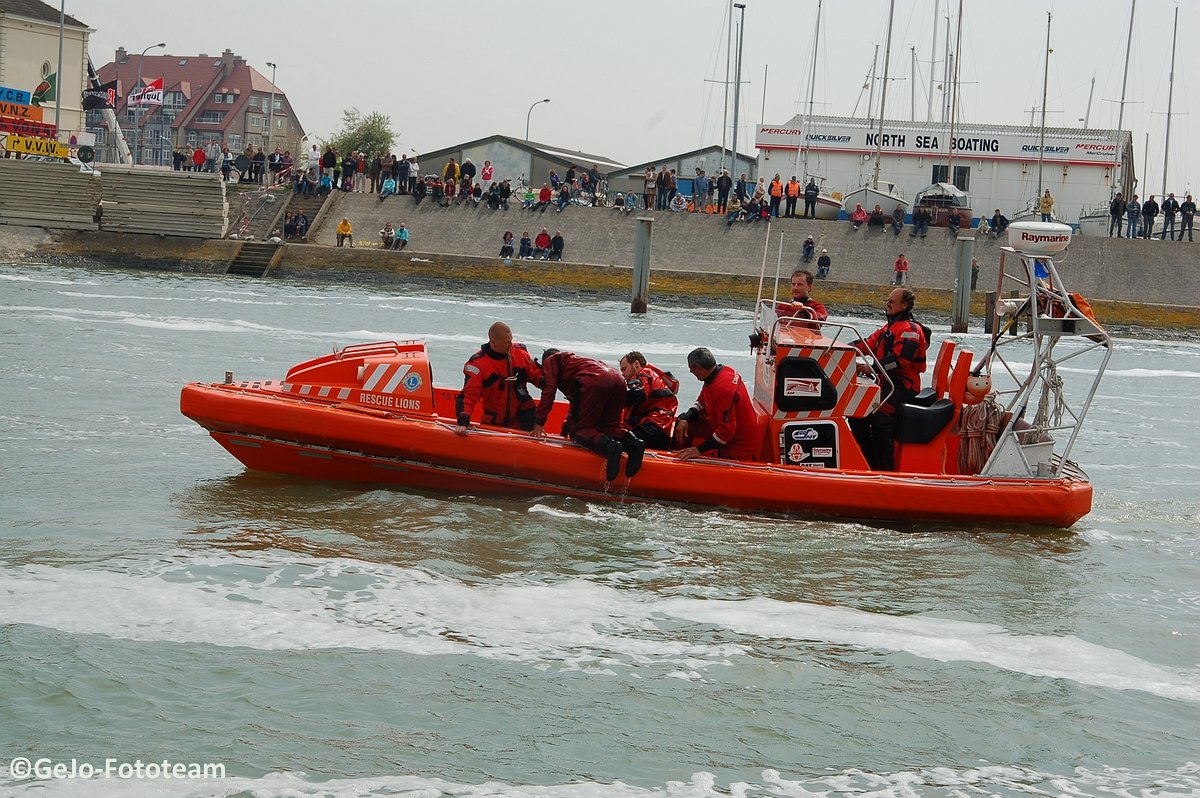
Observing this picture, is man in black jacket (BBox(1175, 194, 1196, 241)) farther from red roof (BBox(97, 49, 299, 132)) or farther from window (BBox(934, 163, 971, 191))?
red roof (BBox(97, 49, 299, 132))

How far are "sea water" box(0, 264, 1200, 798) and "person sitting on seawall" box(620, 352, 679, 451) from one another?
551mm

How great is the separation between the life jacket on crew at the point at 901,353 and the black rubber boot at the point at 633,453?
64.2 inches

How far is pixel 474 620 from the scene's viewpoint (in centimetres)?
650

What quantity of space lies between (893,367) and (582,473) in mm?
2233

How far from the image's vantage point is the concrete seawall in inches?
1294

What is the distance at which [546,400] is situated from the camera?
8.91 metres

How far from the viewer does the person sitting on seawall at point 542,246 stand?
113 ft

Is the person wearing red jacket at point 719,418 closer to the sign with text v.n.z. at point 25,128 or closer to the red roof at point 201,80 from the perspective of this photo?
the sign with text v.n.z. at point 25,128

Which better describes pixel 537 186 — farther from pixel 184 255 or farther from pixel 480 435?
pixel 480 435

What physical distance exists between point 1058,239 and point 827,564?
261 cm

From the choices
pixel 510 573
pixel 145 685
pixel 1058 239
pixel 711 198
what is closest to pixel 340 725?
pixel 145 685

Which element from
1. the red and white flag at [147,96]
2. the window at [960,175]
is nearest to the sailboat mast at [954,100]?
the window at [960,175]

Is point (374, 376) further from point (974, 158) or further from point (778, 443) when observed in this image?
point (974, 158)

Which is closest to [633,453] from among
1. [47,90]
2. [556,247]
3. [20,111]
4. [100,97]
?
[556,247]
